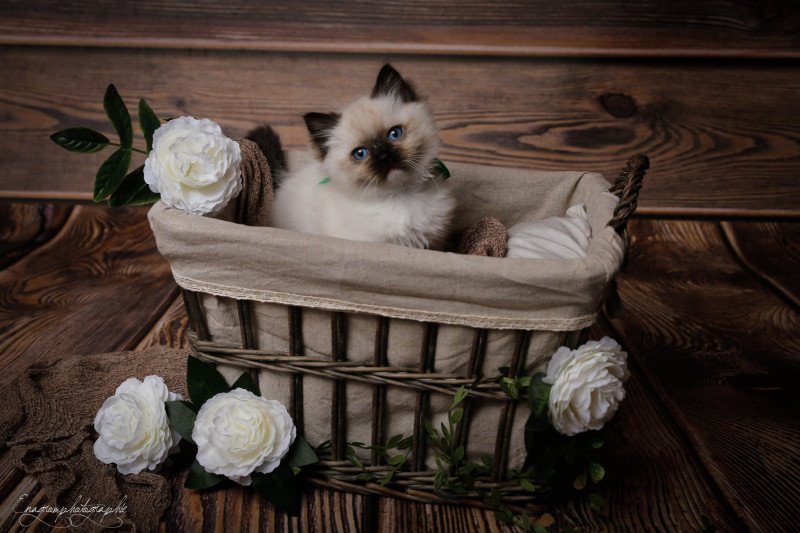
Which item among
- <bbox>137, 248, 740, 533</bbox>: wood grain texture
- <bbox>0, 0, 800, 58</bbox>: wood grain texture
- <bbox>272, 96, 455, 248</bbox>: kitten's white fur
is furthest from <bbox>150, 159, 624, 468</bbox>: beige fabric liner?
<bbox>0, 0, 800, 58</bbox>: wood grain texture

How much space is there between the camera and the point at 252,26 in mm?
1917

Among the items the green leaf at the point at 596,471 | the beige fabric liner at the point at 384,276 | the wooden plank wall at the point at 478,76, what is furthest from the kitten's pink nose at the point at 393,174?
the wooden plank wall at the point at 478,76

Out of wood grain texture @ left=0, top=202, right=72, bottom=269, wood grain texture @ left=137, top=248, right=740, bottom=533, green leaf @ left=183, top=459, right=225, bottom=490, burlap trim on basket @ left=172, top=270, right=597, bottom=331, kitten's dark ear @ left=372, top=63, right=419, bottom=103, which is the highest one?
kitten's dark ear @ left=372, top=63, right=419, bottom=103

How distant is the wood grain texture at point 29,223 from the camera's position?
1989mm

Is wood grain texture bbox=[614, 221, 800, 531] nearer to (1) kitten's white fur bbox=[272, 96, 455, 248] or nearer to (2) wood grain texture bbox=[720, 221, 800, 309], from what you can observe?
(2) wood grain texture bbox=[720, 221, 800, 309]

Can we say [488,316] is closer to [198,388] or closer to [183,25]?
[198,388]

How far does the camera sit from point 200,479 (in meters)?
1.01

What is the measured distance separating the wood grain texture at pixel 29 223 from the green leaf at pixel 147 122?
116 centimetres

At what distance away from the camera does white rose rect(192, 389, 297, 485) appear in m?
0.95

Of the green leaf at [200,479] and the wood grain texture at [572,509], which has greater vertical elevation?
the green leaf at [200,479]

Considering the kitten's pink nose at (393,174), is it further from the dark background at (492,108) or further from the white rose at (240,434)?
the dark background at (492,108)

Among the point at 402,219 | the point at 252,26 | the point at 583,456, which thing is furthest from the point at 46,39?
the point at 583,456

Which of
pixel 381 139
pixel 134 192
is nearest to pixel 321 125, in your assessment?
pixel 381 139

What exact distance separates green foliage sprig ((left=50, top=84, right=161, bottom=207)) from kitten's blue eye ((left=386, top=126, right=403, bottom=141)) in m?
0.41
